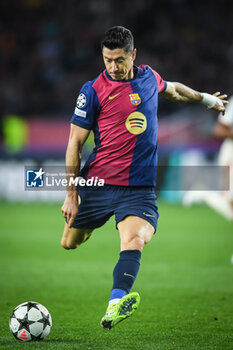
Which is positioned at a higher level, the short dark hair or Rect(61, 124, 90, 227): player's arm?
the short dark hair

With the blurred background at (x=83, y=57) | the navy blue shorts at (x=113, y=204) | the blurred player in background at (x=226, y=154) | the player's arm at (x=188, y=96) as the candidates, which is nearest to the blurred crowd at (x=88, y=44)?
the blurred background at (x=83, y=57)

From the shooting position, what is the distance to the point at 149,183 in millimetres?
Answer: 4516

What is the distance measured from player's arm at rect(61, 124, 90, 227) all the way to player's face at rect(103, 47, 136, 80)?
47 centimetres

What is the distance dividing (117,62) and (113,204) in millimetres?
1032

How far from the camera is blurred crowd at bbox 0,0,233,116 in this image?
61.0 ft

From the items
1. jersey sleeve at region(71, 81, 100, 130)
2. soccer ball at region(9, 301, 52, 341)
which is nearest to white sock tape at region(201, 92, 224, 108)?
jersey sleeve at region(71, 81, 100, 130)

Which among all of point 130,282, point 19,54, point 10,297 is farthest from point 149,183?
point 19,54

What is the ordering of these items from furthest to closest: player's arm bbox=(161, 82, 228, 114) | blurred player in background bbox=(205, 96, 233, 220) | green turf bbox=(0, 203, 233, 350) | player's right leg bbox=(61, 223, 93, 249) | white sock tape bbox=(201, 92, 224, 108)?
blurred player in background bbox=(205, 96, 233, 220) → white sock tape bbox=(201, 92, 224, 108) → player's arm bbox=(161, 82, 228, 114) → player's right leg bbox=(61, 223, 93, 249) → green turf bbox=(0, 203, 233, 350)

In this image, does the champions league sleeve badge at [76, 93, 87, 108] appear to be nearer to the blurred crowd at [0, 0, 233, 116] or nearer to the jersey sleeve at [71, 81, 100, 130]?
the jersey sleeve at [71, 81, 100, 130]

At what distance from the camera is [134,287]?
6.36 m

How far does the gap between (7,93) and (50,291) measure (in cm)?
1345

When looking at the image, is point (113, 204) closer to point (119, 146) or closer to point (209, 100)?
point (119, 146)

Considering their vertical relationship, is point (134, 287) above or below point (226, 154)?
below

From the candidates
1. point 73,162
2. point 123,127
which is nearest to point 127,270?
point 73,162
